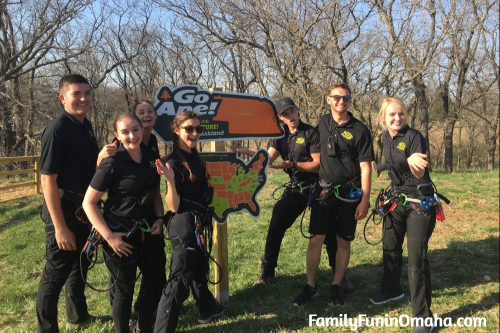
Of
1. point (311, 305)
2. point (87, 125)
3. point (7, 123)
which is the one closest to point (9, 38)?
point (7, 123)

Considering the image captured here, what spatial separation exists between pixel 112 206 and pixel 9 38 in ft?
65.3

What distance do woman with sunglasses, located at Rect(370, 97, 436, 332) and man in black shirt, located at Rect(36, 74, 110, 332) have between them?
264 centimetres

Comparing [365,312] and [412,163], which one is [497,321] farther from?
[412,163]

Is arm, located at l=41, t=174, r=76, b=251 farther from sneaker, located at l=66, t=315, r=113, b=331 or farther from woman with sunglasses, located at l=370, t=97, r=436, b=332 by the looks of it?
woman with sunglasses, located at l=370, t=97, r=436, b=332

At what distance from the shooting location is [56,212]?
275 centimetres

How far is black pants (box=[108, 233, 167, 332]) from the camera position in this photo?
2984mm

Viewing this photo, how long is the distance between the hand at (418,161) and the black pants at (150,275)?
2.35 m

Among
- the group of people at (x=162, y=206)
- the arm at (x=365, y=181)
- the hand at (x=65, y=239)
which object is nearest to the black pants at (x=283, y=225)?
the group of people at (x=162, y=206)

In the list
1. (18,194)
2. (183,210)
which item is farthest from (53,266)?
(18,194)

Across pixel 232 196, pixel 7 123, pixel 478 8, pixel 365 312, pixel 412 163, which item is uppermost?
pixel 478 8

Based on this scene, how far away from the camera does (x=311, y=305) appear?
370cm

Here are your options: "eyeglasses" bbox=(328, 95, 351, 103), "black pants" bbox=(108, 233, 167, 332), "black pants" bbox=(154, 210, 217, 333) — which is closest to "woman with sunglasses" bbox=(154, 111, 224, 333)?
"black pants" bbox=(154, 210, 217, 333)

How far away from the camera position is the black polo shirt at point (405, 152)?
3.20 m

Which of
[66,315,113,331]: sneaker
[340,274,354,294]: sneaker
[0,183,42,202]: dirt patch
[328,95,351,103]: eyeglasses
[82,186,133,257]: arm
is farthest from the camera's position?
[0,183,42,202]: dirt patch
